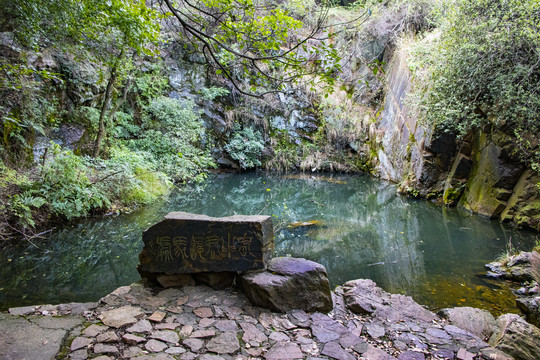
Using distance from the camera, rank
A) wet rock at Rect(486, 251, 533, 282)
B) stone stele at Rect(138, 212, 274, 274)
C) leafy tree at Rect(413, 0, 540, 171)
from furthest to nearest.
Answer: leafy tree at Rect(413, 0, 540, 171) < wet rock at Rect(486, 251, 533, 282) < stone stele at Rect(138, 212, 274, 274)

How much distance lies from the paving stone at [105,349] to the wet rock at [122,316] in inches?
9.2

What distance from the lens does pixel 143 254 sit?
2.90 meters

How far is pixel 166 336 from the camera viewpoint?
84.4 inches

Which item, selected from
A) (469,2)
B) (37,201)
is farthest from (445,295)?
(469,2)

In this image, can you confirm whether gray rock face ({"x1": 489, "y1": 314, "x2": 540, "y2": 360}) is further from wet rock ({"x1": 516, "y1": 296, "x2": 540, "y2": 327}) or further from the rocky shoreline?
wet rock ({"x1": 516, "y1": 296, "x2": 540, "y2": 327})

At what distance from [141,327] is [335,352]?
4.70 feet

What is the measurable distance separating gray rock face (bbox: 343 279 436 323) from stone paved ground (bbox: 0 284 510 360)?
3 centimetres

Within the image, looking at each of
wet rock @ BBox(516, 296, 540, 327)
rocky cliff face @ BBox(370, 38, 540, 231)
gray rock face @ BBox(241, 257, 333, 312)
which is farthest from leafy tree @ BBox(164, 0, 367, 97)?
rocky cliff face @ BBox(370, 38, 540, 231)

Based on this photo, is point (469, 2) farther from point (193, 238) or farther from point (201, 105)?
point (201, 105)

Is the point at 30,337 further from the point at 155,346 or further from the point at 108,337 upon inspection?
the point at 155,346

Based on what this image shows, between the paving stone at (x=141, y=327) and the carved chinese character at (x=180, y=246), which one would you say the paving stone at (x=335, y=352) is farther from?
the carved chinese character at (x=180, y=246)

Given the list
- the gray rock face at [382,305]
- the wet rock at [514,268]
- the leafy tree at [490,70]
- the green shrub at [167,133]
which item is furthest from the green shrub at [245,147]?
the gray rock face at [382,305]

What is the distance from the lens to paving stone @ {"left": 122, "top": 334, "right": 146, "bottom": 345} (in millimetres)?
2027

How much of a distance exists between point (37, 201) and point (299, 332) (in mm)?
4716
